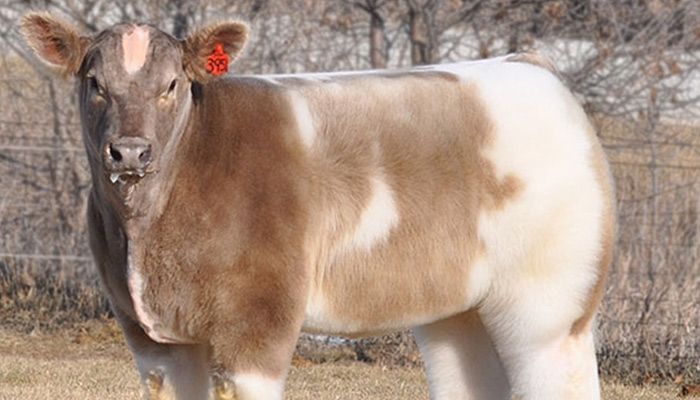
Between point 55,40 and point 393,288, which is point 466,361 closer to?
point 393,288

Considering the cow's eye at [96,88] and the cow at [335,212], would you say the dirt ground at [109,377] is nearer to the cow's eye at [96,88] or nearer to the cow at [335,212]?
the cow at [335,212]

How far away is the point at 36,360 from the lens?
10352 millimetres

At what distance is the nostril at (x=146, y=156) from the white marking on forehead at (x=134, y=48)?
1.12 feet

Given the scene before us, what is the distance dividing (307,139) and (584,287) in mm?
1329

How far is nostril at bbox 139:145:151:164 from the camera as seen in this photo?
5.46 meters

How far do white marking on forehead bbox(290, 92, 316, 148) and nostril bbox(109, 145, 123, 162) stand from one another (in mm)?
899

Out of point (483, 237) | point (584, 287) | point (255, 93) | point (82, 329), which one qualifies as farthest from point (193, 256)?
point (82, 329)

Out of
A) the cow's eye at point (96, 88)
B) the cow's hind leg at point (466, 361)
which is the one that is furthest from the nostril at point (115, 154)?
the cow's hind leg at point (466, 361)

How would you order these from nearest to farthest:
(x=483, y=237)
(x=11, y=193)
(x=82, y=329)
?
(x=483, y=237)
(x=82, y=329)
(x=11, y=193)

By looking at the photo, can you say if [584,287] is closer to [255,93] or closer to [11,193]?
[255,93]

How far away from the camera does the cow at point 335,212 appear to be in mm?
5754

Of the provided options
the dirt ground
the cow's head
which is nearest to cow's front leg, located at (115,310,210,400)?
the cow's head

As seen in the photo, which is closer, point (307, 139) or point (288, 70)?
point (307, 139)

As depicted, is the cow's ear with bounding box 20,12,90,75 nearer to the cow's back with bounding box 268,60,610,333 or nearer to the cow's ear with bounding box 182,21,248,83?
the cow's ear with bounding box 182,21,248,83
